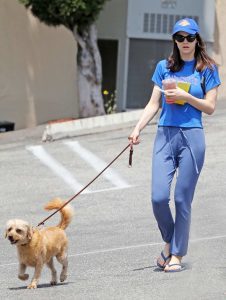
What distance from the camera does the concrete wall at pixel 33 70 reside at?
874 inches

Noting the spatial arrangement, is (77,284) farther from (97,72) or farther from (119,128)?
(97,72)

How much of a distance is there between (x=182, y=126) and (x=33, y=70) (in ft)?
47.9

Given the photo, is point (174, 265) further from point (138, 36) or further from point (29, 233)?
point (138, 36)

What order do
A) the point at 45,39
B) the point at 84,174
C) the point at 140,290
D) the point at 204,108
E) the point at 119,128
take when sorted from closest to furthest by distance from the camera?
the point at 140,290, the point at 204,108, the point at 84,174, the point at 119,128, the point at 45,39

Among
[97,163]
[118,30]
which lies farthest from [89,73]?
[97,163]

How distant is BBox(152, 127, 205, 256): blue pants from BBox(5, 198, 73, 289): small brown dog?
0.75 meters

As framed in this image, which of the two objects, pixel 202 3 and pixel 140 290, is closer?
pixel 140 290

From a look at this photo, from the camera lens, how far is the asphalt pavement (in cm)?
799

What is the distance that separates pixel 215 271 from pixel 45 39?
15.0 m

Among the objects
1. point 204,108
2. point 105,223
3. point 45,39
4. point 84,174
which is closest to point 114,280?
point 204,108

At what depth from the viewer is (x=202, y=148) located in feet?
27.6

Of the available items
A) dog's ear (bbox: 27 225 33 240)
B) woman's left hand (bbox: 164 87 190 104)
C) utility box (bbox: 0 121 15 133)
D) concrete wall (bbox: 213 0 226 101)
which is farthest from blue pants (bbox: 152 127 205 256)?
concrete wall (bbox: 213 0 226 101)

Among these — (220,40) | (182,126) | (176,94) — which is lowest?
(220,40)

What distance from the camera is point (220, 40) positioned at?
24.2m
